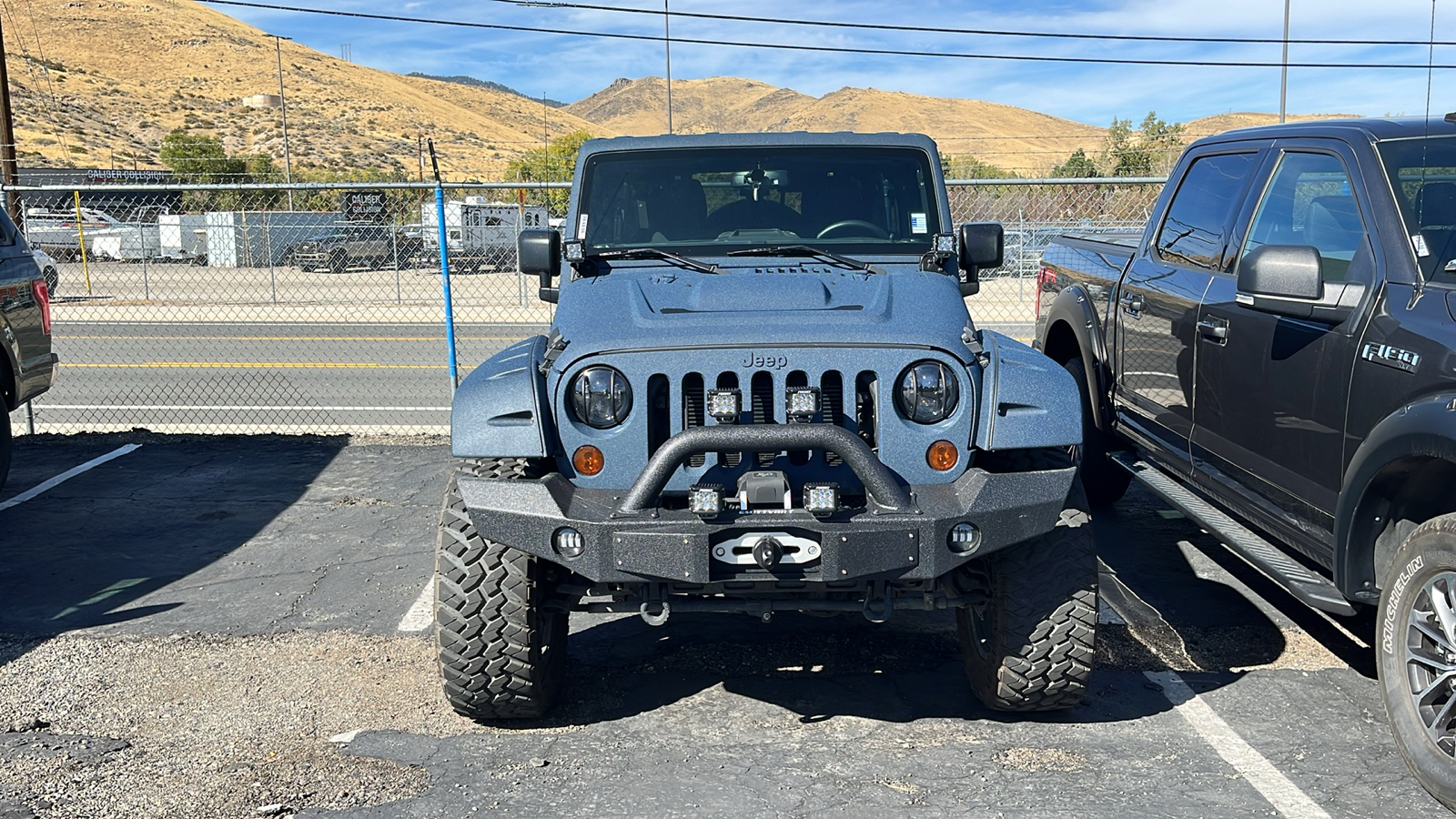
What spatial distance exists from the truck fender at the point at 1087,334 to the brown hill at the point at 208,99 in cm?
5859

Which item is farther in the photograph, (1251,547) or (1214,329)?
(1214,329)

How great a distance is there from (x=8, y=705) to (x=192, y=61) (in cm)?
10527

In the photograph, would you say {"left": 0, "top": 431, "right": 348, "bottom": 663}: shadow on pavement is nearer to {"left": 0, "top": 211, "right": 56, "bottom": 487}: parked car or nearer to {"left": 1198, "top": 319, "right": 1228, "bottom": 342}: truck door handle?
{"left": 0, "top": 211, "right": 56, "bottom": 487}: parked car

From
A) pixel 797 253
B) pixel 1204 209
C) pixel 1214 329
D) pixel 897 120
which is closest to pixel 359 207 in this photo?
pixel 797 253

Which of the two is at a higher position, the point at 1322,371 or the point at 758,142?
the point at 758,142

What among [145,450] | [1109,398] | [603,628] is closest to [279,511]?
[145,450]

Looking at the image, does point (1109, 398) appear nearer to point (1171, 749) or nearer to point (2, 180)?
point (1171, 749)

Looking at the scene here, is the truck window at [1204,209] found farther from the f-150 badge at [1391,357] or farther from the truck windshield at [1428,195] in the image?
the f-150 badge at [1391,357]

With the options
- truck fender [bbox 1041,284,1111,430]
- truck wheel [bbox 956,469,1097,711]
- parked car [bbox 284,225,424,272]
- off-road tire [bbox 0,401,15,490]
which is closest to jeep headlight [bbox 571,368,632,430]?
truck wheel [bbox 956,469,1097,711]

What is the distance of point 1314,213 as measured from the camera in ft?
15.1

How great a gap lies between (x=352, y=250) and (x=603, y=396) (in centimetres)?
2281

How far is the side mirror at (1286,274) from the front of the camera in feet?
13.0

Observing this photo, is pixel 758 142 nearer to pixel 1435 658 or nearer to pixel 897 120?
pixel 1435 658

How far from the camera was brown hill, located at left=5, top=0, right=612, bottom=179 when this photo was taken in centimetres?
7006
